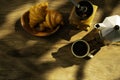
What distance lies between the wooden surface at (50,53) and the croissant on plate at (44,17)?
0.22 feet

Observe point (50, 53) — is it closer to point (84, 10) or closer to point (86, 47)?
point (86, 47)

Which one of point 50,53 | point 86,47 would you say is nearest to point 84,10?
point 86,47

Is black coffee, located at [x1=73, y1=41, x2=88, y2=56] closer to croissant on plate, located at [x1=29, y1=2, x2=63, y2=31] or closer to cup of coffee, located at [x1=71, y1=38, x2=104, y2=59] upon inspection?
cup of coffee, located at [x1=71, y1=38, x2=104, y2=59]

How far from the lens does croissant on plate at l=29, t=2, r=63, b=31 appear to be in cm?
178

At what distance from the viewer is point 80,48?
5.86ft

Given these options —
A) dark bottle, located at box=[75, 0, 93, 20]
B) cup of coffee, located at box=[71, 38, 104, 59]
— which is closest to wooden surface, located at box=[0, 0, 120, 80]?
cup of coffee, located at box=[71, 38, 104, 59]

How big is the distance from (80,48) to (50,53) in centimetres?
17

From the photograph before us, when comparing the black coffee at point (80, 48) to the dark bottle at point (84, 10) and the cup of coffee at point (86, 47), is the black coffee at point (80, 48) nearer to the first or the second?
the cup of coffee at point (86, 47)

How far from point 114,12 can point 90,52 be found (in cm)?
24

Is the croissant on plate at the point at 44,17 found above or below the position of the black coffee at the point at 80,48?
above

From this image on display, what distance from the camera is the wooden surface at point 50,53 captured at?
1.82 m

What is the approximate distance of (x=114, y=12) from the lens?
1.84m

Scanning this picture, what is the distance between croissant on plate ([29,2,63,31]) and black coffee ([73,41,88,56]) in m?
0.14

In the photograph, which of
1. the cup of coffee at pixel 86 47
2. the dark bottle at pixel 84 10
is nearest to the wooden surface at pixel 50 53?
the cup of coffee at pixel 86 47
